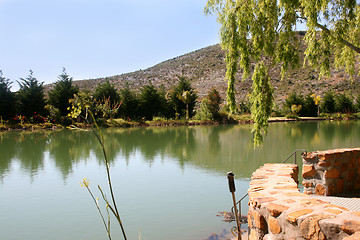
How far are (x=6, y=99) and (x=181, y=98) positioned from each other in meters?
13.0

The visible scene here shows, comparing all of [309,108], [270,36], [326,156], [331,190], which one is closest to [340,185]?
[331,190]

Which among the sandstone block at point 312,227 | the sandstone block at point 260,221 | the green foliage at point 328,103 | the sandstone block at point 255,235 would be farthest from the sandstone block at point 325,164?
the green foliage at point 328,103

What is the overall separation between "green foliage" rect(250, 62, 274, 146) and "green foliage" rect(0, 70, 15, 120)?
65.6 ft

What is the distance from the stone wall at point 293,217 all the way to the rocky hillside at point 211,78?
960 inches

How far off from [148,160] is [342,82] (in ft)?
104

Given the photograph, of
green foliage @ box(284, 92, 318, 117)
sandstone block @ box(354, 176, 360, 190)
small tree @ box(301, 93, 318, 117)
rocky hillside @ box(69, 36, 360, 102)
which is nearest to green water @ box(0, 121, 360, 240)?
sandstone block @ box(354, 176, 360, 190)

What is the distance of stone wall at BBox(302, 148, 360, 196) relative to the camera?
3307 mm

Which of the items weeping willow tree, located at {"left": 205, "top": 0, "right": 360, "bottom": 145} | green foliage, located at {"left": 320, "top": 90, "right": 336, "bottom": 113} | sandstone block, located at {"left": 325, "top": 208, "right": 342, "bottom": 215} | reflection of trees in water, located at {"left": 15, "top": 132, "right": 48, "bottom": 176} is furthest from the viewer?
green foliage, located at {"left": 320, "top": 90, "right": 336, "bottom": 113}

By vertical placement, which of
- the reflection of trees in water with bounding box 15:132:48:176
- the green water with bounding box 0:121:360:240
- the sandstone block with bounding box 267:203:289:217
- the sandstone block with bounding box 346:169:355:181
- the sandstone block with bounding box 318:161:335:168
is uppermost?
the sandstone block with bounding box 267:203:289:217

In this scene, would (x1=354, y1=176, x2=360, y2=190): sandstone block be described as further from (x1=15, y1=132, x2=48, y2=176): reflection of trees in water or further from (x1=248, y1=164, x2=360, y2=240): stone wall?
(x1=15, y1=132, x2=48, y2=176): reflection of trees in water

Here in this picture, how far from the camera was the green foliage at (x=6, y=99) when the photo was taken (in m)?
19.5

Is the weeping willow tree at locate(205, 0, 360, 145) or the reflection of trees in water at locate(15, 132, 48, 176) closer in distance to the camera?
the weeping willow tree at locate(205, 0, 360, 145)

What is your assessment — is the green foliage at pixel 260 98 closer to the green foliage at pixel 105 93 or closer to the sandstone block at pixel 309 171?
the sandstone block at pixel 309 171

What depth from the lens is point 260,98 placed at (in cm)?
465
